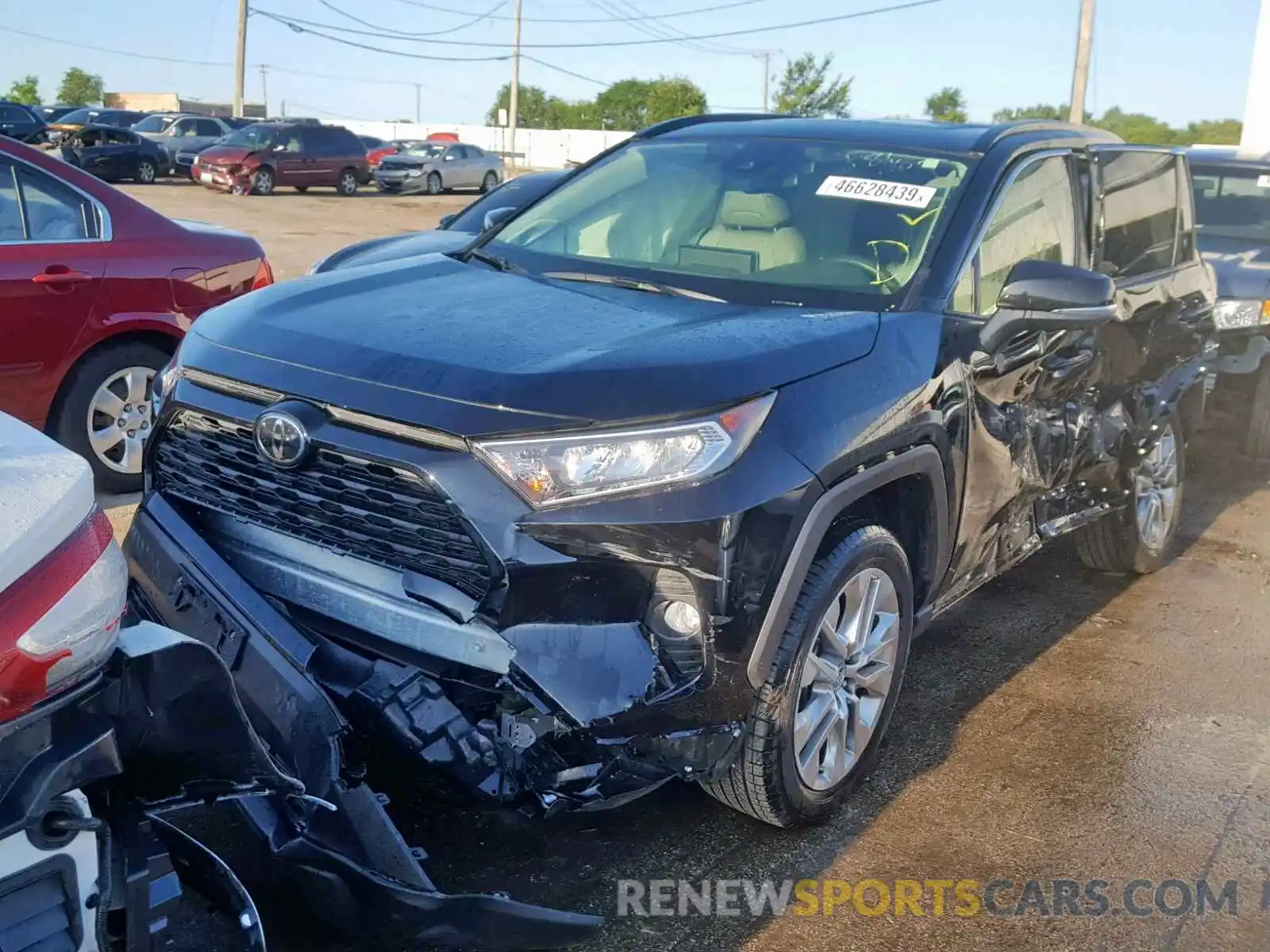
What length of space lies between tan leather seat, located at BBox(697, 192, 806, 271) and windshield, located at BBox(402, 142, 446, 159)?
3108 cm

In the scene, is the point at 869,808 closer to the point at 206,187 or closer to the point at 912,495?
Result: the point at 912,495

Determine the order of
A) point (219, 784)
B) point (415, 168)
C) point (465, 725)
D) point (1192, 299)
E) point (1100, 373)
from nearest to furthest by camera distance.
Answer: point (219, 784), point (465, 725), point (1100, 373), point (1192, 299), point (415, 168)

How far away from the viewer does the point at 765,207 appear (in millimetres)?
4145

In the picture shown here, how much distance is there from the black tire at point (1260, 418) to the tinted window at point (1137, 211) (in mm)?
2681

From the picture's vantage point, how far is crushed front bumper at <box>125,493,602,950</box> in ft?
7.75

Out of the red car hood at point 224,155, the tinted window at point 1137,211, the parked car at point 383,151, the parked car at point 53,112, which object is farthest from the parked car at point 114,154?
the tinted window at point 1137,211

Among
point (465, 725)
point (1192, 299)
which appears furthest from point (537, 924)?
point (1192, 299)

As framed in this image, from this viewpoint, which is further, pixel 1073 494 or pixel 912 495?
pixel 1073 494

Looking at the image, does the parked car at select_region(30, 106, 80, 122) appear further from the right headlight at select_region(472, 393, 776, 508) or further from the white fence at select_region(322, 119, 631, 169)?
the right headlight at select_region(472, 393, 776, 508)

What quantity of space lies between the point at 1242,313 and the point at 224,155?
83.8 ft

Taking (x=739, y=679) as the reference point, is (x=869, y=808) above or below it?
below

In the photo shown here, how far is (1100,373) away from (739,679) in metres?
2.52

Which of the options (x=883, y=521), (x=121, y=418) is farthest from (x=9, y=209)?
(x=883, y=521)

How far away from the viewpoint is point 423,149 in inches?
1363
